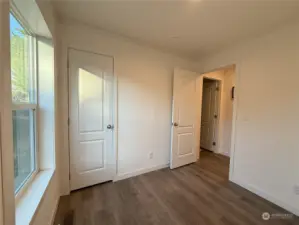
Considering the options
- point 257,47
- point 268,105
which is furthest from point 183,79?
point 268,105

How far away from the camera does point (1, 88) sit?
0.66 metres

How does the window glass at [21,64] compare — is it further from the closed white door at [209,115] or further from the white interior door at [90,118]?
the closed white door at [209,115]

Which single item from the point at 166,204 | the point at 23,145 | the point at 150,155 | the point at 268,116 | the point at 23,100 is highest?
the point at 23,100

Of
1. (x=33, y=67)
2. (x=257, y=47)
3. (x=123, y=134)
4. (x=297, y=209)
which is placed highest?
(x=257, y=47)

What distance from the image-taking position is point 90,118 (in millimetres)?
2230

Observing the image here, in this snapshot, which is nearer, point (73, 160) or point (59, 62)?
point (59, 62)

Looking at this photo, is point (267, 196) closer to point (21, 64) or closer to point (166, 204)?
point (166, 204)

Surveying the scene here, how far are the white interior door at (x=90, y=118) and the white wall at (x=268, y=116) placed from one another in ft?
6.99

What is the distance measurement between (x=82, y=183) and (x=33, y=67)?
169cm

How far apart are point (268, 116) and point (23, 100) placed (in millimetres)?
2936

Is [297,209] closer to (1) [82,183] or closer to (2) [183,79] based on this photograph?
(2) [183,79]

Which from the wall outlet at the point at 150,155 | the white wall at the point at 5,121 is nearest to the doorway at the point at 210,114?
the wall outlet at the point at 150,155

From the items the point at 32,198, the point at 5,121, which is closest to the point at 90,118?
the point at 32,198

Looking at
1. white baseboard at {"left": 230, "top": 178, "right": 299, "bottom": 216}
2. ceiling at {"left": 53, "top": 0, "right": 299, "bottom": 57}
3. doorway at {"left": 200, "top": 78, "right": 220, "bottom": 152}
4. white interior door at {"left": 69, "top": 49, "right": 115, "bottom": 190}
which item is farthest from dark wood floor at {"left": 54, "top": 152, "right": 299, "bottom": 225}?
ceiling at {"left": 53, "top": 0, "right": 299, "bottom": 57}
